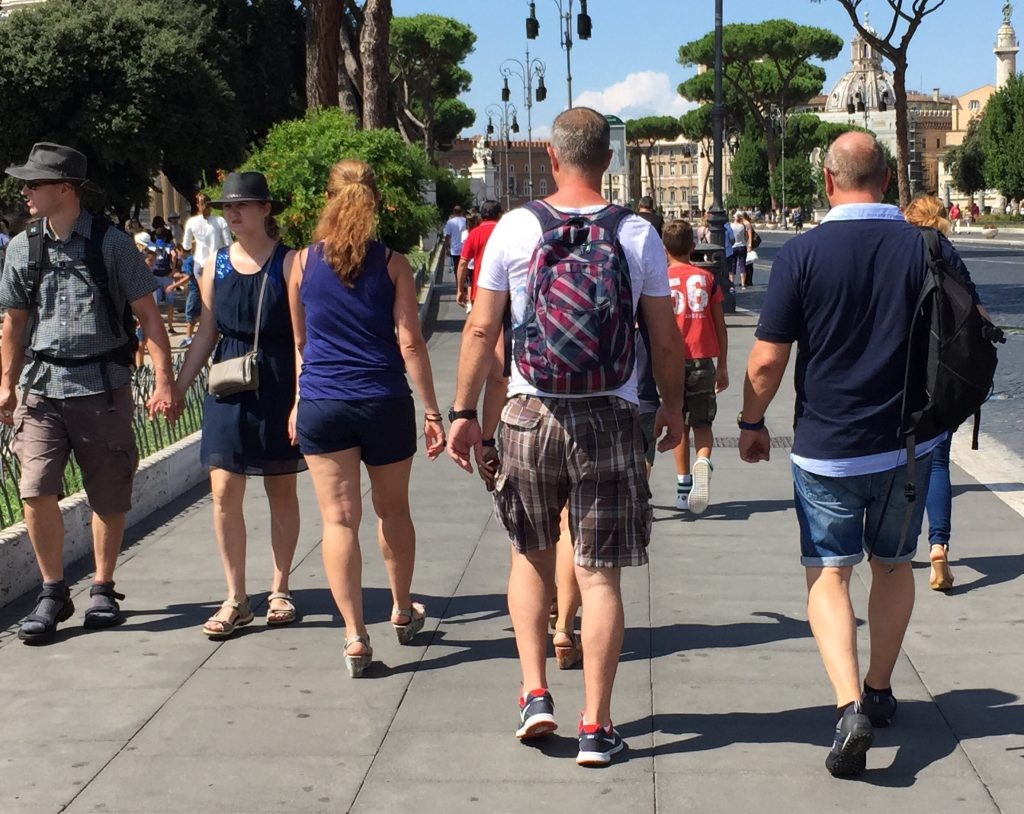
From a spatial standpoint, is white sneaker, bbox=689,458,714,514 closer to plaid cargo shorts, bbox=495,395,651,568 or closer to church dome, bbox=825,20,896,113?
plaid cargo shorts, bbox=495,395,651,568

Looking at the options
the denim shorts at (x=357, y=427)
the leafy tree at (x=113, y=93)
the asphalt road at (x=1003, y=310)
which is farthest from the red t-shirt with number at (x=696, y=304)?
the leafy tree at (x=113, y=93)

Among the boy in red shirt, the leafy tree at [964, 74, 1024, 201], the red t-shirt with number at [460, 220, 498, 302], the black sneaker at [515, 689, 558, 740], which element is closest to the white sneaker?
the boy in red shirt

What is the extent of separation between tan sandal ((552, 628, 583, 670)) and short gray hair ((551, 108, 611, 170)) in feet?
5.60

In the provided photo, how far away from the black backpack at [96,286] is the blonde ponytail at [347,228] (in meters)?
1.05

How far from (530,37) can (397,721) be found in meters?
35.8

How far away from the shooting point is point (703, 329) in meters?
7.70

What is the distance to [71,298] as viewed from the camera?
5551 millimetres

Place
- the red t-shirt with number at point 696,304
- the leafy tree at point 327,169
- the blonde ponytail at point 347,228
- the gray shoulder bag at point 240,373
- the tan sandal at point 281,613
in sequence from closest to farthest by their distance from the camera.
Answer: the blonde ponytail at point 347,228 < the gray shoulder bag at point 240,373 < the tan sandal at point 281,613 < the red t-shirt with number at point 696,304 < the leafy tree at point 327,169

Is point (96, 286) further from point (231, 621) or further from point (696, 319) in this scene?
point (696, 319)

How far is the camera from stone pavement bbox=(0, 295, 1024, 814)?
3963mm

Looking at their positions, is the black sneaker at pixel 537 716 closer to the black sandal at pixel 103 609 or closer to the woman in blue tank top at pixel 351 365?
the woman in blue tank top at pixel 351 365

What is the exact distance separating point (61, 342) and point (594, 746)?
8.58 feet

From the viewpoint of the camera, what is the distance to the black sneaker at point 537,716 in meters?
4.20

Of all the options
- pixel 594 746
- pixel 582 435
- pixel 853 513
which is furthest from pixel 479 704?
pixel 853 513
